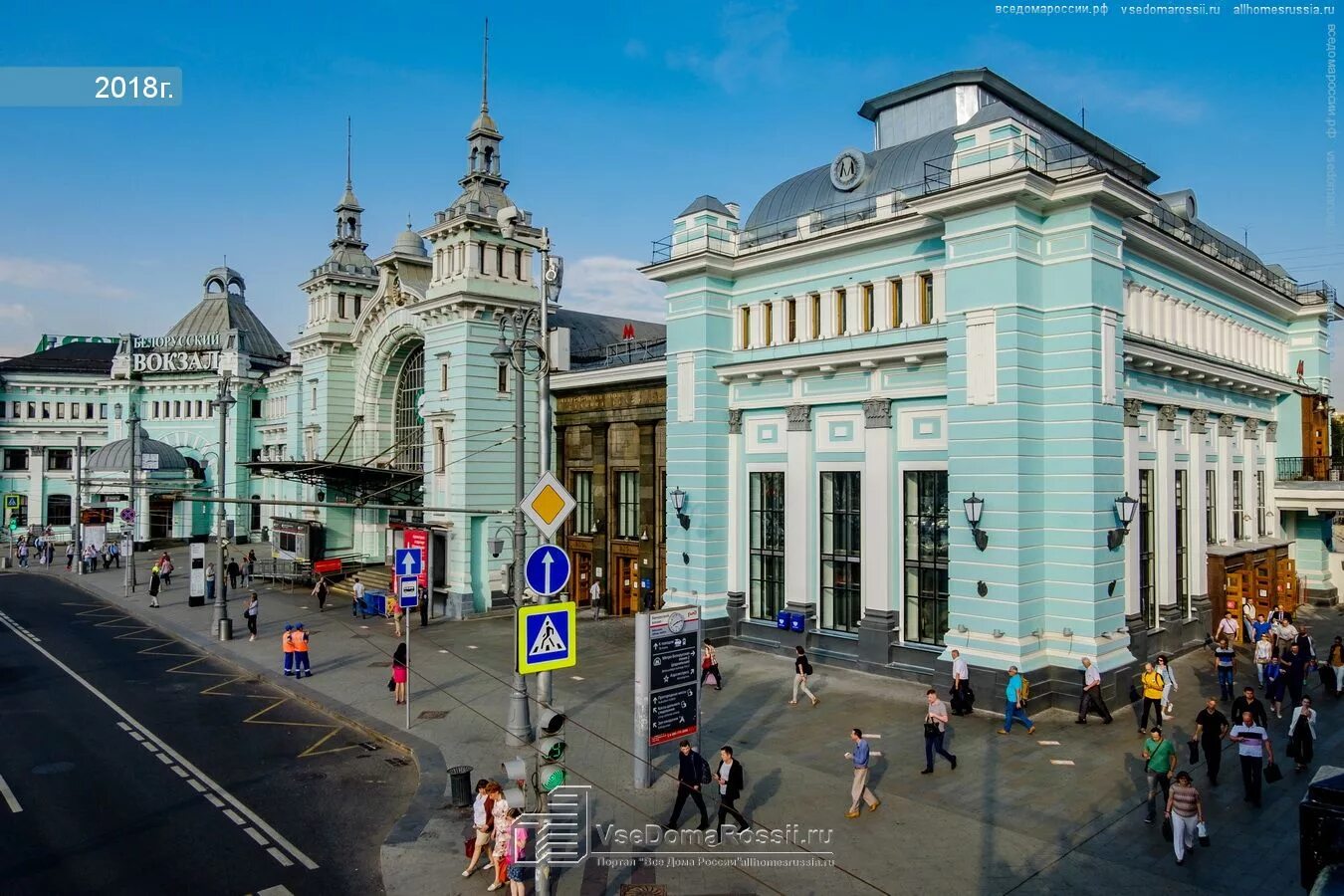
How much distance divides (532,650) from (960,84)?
80.0 feet

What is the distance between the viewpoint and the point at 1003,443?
62.0ft

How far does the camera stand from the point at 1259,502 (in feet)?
101

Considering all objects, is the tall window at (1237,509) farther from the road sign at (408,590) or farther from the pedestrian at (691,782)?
the road sign at (408,590)

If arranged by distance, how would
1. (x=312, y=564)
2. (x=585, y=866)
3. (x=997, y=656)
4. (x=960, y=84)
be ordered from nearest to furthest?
(x=585, y=866) → (x=997, y=656) → (x=960, y=84) → (x=312, y=564)

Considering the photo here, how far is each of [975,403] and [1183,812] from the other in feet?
32.5

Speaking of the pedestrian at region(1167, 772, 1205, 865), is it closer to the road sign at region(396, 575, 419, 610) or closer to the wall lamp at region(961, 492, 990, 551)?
the wall lamp at region(961, 492, 990, 551)

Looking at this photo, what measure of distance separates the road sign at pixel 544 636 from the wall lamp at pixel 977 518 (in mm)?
10525

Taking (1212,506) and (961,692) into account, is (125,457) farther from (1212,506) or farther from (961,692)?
(1212,506)

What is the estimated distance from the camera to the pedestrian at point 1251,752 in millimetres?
13398

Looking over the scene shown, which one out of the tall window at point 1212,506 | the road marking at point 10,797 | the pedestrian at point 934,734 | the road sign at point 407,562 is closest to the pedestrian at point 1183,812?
the pedestrian at point 934,734

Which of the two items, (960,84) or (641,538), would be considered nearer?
(960,84)

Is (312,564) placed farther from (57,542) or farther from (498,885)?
(57,542)

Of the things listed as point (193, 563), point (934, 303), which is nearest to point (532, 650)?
point (934, 303)

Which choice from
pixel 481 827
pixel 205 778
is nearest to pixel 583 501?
pixel 205 778
